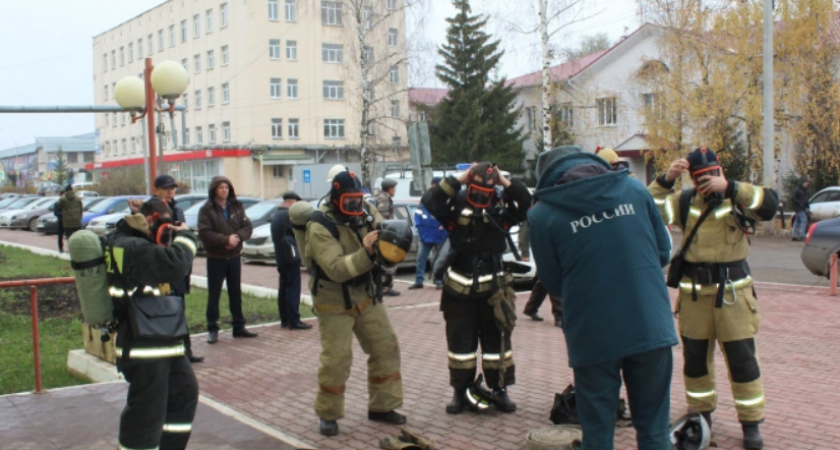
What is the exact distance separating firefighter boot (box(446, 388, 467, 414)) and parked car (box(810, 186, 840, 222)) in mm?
20342

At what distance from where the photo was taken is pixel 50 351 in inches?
366

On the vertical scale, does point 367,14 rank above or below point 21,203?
above

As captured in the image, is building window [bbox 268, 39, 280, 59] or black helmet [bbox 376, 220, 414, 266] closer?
black helmet [bbox 376, 220, 414, 266]

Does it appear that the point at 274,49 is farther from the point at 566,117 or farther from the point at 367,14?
the point at 566,117

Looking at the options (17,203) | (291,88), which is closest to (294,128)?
(291,88)

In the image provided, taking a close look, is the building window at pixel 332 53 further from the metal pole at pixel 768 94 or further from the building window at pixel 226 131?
the metal pole at pixel 768 94

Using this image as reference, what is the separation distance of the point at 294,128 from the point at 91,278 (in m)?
53.2

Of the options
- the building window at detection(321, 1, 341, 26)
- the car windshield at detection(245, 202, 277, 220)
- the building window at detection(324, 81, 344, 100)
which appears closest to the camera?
the car windshield at detection(245, 202, 277, 220)

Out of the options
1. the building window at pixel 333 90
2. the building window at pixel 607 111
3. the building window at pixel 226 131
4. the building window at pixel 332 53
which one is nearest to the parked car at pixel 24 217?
the building window at pixel 226 131

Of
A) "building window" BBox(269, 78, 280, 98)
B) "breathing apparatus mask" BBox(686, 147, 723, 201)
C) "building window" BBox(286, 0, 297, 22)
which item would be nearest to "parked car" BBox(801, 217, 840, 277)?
"breathing apparatus mask" BBox(686, 147, 723, 201)

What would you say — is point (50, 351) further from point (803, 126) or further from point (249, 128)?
point (249, 128)

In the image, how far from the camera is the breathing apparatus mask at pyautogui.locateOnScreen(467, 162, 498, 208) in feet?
20.0

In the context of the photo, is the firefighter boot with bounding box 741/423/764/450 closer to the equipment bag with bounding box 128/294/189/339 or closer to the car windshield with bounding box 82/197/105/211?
the equipment bag with bounding box 128/294/189/339

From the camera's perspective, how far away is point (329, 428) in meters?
5.89
